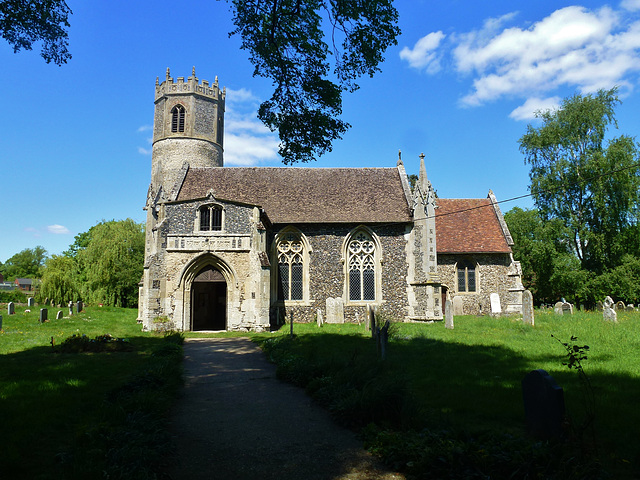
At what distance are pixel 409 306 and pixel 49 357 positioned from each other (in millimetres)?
16110

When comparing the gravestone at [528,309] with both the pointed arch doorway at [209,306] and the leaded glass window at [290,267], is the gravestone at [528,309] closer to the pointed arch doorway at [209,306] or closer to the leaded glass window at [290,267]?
the leaded glass window at [290,267]

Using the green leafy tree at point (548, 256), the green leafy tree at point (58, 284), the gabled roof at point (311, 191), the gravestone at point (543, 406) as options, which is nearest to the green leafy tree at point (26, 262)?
the green leafy tree at point (58, 284)

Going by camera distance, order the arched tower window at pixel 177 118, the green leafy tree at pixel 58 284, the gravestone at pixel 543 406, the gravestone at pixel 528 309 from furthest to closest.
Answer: the green leafy tree at pixel 58 284 → the arched tower window at pixel 177 118 → the gravestone at pixel 528 309 → the gravestone at pixel 543 406

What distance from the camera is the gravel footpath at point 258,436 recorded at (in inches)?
174

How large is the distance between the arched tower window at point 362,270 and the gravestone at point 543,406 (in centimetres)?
1708

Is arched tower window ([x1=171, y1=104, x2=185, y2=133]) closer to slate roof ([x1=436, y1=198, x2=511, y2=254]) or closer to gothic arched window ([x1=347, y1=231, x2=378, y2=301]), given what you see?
gothic arched window ([x1=347, y1=231, x2=378, y2=301])

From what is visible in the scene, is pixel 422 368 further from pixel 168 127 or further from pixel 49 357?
pixel 168 127

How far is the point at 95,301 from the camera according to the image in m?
35.4

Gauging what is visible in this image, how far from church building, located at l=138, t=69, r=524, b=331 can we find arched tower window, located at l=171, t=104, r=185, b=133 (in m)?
8.39

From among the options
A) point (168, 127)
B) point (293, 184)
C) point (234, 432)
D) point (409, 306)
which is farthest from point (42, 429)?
point (168, 127)

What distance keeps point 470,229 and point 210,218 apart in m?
16.6

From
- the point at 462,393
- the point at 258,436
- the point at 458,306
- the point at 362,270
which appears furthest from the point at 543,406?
the point at 458,306

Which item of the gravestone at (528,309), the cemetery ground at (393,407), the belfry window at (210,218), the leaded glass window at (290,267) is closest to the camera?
the cemetery ground at (393,407)

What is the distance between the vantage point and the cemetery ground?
13.8ft
